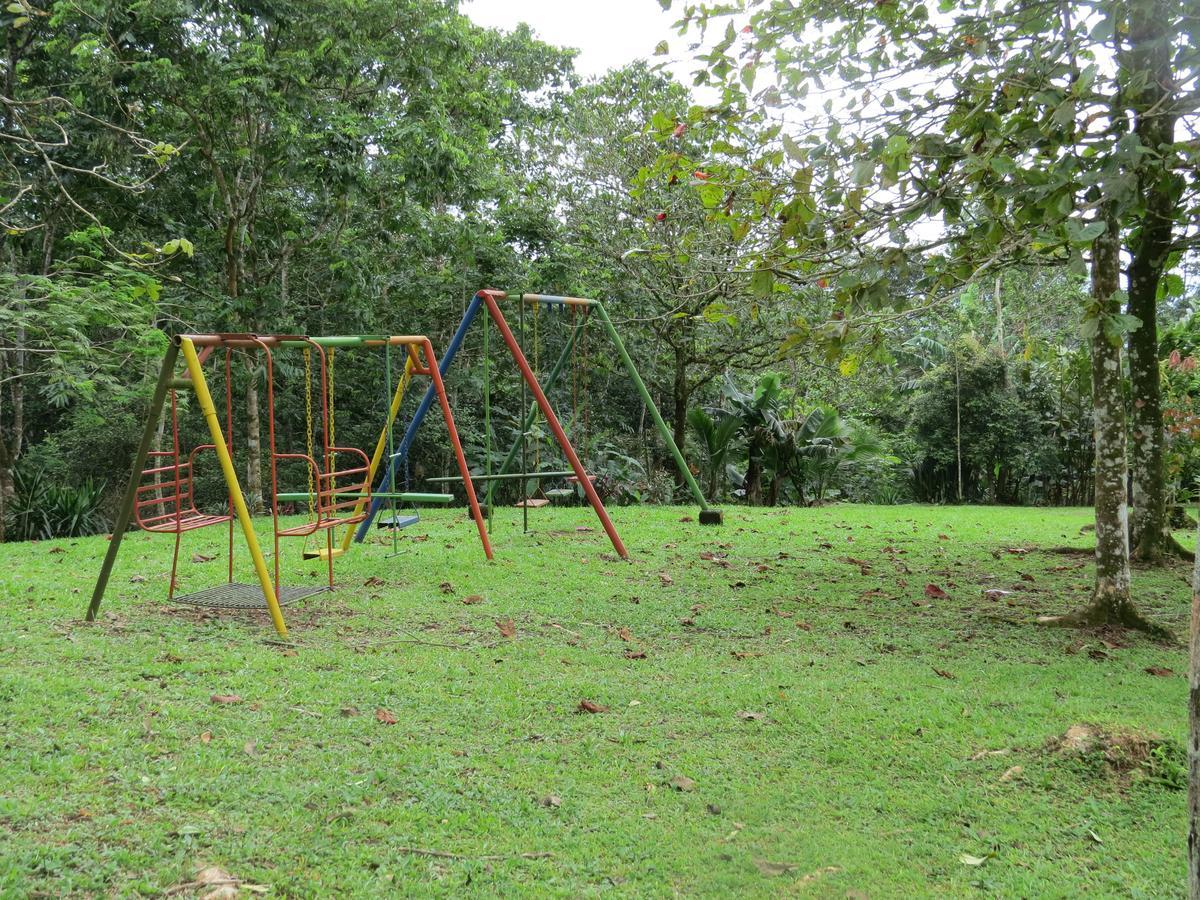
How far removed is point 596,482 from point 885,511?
16.7 feet

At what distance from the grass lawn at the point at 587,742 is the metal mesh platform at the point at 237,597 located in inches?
5.3

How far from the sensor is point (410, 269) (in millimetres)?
16141

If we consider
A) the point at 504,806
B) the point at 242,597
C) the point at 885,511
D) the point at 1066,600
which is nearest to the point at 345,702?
the point at 504,806

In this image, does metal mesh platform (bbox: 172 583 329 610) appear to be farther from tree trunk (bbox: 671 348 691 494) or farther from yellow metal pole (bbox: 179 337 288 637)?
tree trunk (bbox: 671 348 691 494)

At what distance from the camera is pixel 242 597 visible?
6305 millimetres

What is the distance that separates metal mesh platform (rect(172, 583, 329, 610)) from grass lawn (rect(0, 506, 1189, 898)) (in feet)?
0.44

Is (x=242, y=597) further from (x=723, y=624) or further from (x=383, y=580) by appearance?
(x=723, y=624)

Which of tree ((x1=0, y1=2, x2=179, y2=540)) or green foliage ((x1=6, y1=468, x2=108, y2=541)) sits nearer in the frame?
tree ((x1=0, y1=2, x2=179, y2=540))

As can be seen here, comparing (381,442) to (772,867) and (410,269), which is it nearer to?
(772,867)

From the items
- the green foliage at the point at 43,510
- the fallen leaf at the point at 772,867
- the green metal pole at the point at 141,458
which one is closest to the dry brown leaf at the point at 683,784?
the fallen leaf at the point at 772,867

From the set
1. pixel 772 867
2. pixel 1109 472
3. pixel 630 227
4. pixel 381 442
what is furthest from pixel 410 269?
pixel 772 867

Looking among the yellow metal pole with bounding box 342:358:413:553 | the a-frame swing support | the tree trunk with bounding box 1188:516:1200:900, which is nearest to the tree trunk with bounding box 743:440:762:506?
the yellow metal pole with bounding box 342:358:413:553

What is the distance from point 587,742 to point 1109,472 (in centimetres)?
408

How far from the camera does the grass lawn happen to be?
2.93 meters
